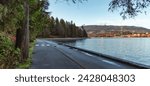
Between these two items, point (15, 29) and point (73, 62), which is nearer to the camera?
point (73, 62)

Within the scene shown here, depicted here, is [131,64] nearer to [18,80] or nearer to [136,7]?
[136,7]

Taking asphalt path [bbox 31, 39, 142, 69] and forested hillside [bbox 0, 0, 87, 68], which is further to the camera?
asphalt path [bbox 31, 39, 142, 69]

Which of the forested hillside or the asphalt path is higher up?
the forested hillside

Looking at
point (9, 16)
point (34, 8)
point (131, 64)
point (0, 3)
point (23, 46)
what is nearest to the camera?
point (0, 3)

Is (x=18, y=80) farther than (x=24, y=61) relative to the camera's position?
No

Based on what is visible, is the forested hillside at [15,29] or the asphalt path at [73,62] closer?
the forested hillside at [15,29]

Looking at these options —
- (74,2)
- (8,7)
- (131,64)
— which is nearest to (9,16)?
(8,7)

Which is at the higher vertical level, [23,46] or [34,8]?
[34,8]

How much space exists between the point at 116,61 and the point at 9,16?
1362 cm

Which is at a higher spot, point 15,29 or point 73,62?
point 15,29

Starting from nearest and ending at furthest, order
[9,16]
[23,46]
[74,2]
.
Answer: [74,2] < [9,16] < [23,46]

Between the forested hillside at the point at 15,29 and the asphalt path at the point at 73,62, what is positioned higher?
the forested hillside at the point at 15,29

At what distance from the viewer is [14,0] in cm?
1512

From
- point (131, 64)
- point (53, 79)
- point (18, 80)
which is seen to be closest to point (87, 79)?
point (53, 79)
